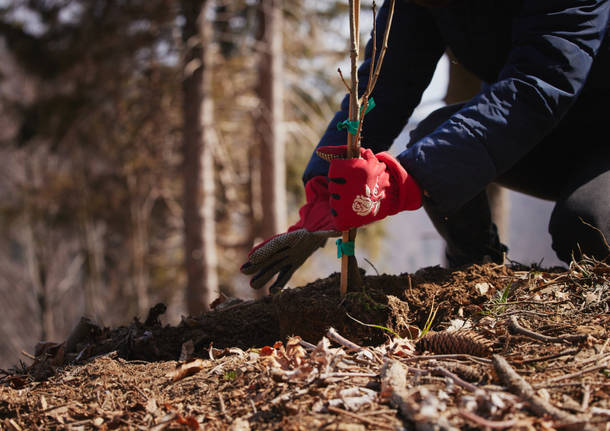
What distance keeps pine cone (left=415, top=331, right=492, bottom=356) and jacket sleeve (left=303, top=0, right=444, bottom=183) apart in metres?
0.97

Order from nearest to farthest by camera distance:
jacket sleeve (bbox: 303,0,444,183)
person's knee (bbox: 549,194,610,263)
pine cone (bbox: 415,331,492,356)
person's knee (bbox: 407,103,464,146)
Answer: pine cone (bbox: 415,331,492,356) → person's knee (bbox: 549,194,610,263) → jacket sleeve (bbox: 303,0,444,183) → person's knee (bbox: 407,103,464,146)

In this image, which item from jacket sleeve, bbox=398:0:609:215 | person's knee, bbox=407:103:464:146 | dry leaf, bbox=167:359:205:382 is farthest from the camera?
person's knee, bbox=407:103:464:146

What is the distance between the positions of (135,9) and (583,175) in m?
7.94

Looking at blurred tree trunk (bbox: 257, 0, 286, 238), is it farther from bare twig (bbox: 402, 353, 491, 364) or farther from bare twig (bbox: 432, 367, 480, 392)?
bare twig (bbox: 432, 367, 480, 392)

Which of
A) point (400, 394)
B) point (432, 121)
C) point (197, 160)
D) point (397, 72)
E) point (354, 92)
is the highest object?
point (397, 72)

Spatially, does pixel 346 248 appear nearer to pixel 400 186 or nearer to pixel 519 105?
pixel 400 186

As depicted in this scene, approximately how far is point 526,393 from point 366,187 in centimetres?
81

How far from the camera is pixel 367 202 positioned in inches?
67.1

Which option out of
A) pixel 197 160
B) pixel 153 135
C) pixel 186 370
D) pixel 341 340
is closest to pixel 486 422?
pixel 341 340

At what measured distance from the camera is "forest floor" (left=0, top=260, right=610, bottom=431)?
3.79ft

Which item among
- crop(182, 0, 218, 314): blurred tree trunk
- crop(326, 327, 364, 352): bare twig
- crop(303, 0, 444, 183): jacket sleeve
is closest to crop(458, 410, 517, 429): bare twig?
crop(326, 327, 364, 352): bare twig

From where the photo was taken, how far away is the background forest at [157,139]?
7590 mm

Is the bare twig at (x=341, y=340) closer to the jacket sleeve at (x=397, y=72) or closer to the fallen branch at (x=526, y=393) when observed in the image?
the fallen branch at (x=526, y=393)

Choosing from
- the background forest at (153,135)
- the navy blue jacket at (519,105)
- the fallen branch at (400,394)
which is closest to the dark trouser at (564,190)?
the navy blue jacket at (519,105)
